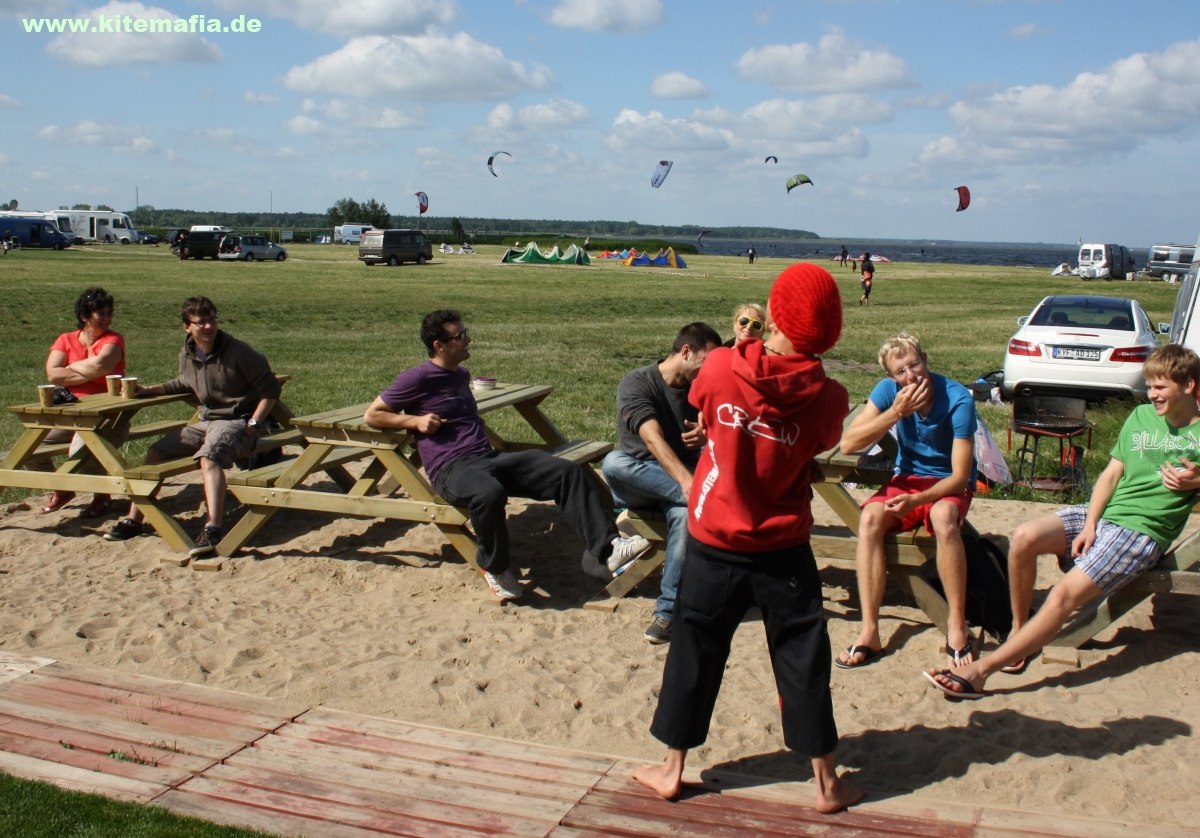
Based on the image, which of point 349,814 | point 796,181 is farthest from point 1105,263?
point 349,814

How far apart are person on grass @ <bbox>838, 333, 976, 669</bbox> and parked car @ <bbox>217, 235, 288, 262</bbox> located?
2019 inches

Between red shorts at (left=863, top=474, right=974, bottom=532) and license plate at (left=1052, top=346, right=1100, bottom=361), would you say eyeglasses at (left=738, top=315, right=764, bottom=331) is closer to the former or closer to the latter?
red shorts at (left=863, top=474, right=974, bottom=532)

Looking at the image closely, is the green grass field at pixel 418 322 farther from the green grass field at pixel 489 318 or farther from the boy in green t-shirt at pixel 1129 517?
the boy in green t-shirt at pixel 1129 517

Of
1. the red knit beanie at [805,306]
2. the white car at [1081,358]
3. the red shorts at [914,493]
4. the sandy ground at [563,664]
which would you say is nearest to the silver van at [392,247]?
the white car at [1081,358]

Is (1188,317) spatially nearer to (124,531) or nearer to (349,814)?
(124,531)

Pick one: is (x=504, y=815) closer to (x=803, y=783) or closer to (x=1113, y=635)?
(x=803, y=783)

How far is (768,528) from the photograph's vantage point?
3.45m

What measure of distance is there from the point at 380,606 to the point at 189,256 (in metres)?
50.9

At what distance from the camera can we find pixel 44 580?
19.5 ft

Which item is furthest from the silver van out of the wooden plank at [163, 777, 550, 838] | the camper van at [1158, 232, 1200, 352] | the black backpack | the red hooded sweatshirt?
the red hooded sweatshirt

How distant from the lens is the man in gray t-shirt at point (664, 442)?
17.4ft

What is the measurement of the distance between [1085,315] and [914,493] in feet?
32.5

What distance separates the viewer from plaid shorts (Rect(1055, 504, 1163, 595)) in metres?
4.66

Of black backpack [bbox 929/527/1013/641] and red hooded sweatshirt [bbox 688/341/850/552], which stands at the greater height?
red hooded sweatshirt [bbox 688/341/850/552]
